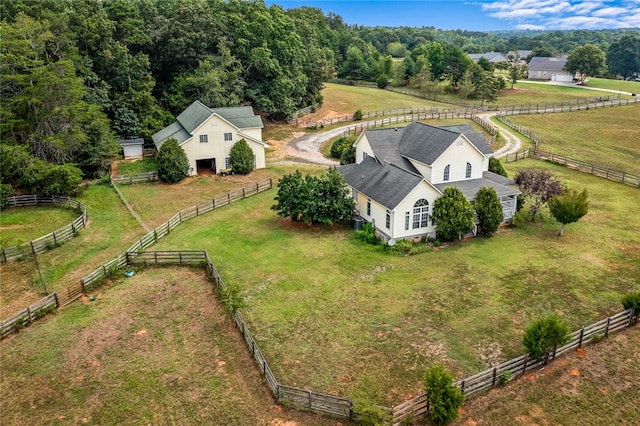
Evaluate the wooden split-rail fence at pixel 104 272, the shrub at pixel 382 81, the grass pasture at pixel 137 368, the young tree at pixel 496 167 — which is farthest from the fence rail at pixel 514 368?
the shrub at pixel 382 81

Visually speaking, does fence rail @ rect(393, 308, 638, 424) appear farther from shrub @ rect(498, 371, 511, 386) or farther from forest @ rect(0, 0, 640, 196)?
forest @ rect(0, 0, 640, 196)

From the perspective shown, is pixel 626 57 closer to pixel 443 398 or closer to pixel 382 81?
pixel 382 81

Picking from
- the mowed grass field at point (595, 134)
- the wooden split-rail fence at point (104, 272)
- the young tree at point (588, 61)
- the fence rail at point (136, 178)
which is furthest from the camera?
the young tree at point (588, 61)

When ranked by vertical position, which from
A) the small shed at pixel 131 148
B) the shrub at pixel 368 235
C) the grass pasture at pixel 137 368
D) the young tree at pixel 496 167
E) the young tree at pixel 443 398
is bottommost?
the grass pasture at pixel 137 368

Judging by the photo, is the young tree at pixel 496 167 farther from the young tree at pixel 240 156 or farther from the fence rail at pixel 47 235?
the fence rail at pixel 47 235

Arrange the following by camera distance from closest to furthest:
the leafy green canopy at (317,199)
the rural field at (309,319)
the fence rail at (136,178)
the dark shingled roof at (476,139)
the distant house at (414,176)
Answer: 1. the rural field at (309,319)
2. the distant house at (414,176)
3. the leafy green canopy at (317,199)
4. the dark shingled roof at (476,139)
5. the fence rail at (136,178)

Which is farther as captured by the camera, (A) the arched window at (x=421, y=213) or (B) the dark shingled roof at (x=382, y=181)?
(A) the arched window at (x=421, y=213)

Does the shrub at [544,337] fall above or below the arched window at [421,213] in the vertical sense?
below
